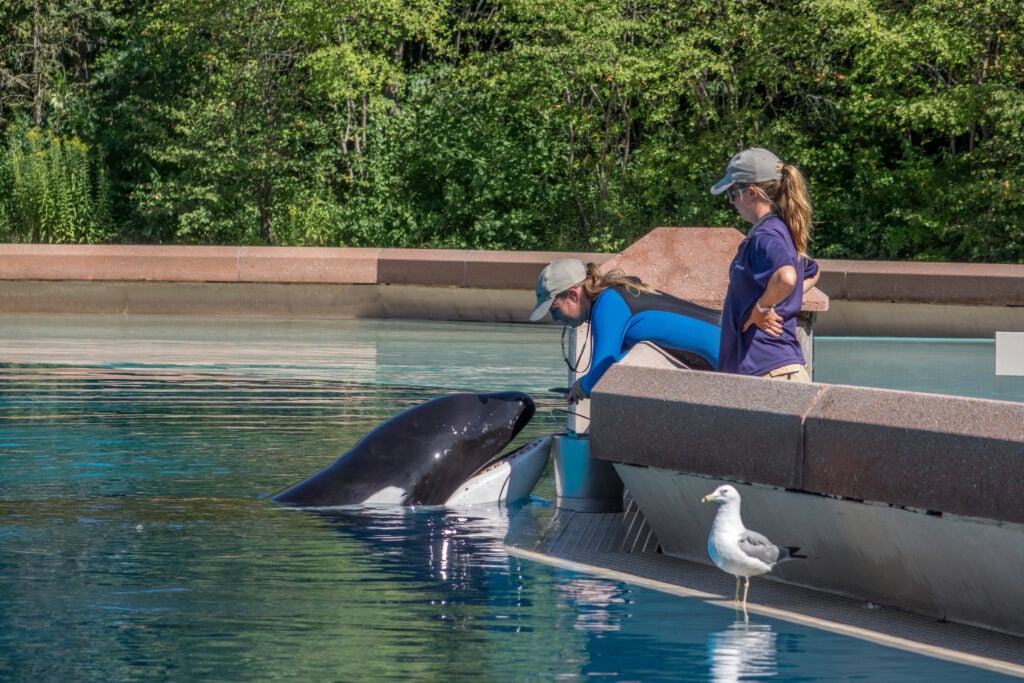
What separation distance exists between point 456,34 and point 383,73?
12.8ft

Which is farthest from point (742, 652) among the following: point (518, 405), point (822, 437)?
point (518, 405)

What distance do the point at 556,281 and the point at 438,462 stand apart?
1334 mm

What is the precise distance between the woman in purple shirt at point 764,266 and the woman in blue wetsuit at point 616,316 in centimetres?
86

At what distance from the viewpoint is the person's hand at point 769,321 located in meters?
6.89

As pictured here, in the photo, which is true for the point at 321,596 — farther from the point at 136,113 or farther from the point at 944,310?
the point at 136,113

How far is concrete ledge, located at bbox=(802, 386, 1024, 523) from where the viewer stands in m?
5.26

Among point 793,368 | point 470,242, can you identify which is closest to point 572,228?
point 470,242

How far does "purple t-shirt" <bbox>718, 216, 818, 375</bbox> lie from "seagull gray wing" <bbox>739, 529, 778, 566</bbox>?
116 centimetres

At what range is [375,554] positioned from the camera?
7.13 meters

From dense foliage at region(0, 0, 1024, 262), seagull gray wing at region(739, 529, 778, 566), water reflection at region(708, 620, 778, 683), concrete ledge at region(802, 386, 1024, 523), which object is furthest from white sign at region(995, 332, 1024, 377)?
dense foliage at region(0, 0, 1024, 262)

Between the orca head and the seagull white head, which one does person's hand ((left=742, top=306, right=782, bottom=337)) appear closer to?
the seagull white head

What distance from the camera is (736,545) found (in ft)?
19.4

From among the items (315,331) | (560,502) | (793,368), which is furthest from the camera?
(315,331)

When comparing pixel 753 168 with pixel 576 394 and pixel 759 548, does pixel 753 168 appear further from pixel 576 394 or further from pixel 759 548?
pixel 759 548
